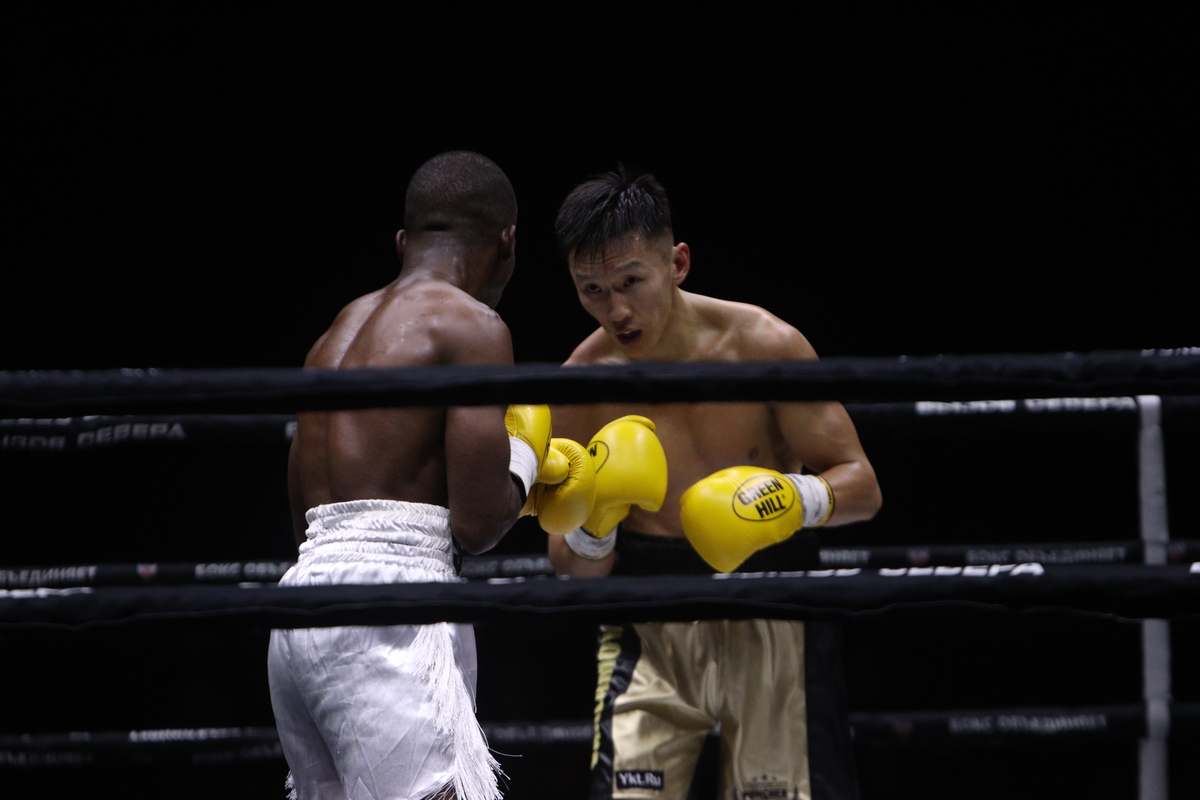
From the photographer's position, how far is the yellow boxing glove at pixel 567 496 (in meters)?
1.61

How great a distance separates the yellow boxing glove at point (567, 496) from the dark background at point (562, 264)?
1152 millimetres

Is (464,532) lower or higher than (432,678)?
higher

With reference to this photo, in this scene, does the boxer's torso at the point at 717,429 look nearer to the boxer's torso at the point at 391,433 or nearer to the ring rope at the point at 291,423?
the ring rope at the point at 291,423

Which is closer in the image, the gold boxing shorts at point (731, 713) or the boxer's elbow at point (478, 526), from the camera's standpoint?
the boxer's elbow at point (478, 526)

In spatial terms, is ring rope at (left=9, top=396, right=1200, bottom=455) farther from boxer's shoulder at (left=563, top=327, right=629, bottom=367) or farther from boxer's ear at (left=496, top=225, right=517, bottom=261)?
boxer's ear at (left=496, top=225, right=517, bottom=261)

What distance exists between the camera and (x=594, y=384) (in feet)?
3.19

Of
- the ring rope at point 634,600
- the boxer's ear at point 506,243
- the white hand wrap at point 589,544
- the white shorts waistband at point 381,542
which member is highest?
the boxer's ear at point 506,243

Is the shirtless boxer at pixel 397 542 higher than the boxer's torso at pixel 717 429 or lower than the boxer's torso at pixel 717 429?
lower

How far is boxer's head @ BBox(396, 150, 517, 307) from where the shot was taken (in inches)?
61.7

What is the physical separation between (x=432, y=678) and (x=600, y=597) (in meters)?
0.39

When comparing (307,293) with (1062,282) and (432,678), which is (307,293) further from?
(1062,282)

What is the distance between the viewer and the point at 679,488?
6.16 ft

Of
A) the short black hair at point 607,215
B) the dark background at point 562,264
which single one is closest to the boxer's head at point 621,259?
the short black hair at point 607,215

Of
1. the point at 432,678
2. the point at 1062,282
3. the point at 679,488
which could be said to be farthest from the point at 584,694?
the point at 1062,282
